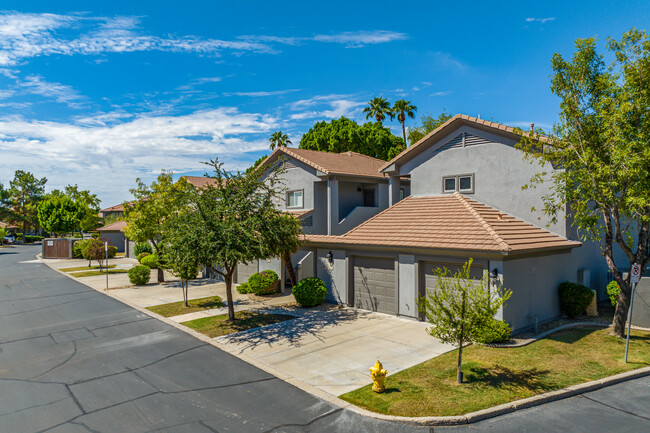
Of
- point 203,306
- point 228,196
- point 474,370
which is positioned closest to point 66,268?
point 203,306

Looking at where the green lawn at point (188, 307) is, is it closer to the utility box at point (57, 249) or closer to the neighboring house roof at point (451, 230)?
the neighboring house roof at point (451, 230)

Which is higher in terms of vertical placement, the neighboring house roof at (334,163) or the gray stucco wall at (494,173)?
the neighboring house roof at (334,163)

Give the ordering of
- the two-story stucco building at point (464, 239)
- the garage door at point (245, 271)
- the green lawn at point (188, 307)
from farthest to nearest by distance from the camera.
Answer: the garage door at point (245, 271) < the green lawn at point (188, 307) < the two-story stucco building at point (464, 239)

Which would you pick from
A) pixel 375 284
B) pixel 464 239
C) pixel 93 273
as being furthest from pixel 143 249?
pixel 464 239

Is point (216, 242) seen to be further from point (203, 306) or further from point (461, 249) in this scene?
point (461, 249)

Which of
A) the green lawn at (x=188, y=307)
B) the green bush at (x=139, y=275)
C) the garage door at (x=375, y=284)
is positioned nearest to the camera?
the garage door at (x=375, y=284)

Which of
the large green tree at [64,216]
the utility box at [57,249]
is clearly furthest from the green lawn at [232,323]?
the large green tree at [64,216]

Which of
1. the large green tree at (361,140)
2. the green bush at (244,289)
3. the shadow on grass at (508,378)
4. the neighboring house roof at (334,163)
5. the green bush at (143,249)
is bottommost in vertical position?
the shadow on grass at (508,378)
